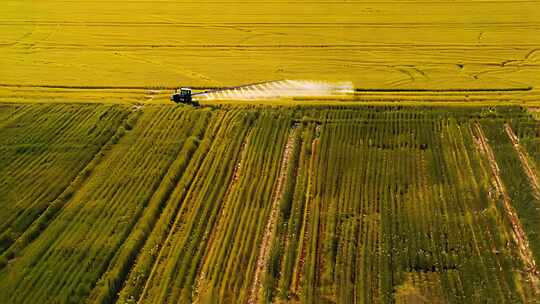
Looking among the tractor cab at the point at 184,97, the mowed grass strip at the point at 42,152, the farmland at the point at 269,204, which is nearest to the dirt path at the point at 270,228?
the farmland at the point at 269,204

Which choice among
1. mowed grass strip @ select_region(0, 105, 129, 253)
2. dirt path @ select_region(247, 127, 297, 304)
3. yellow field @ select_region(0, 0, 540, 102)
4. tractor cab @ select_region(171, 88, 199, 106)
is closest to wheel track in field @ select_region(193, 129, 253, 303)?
dirt path @ select_region(247, 127, 297, 304)

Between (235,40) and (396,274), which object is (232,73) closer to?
(235,40)

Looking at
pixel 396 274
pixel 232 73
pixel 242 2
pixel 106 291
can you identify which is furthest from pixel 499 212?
pixel 242 2

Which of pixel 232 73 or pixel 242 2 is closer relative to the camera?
pixel 232 73

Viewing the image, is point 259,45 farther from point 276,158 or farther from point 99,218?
point 99,218

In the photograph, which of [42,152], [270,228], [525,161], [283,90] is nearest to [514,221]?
[525,161]

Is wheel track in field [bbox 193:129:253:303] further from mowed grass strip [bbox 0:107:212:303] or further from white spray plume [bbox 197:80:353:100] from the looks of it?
white spray plume [bbox 197:80:353:100]

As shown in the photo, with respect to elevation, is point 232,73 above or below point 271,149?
above

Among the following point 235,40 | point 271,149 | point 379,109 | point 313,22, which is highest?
point 313,22
